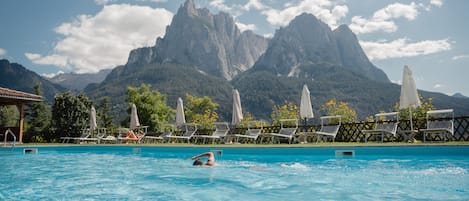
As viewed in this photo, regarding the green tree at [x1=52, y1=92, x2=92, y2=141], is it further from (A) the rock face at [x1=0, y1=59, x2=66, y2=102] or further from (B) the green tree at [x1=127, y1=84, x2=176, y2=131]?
(A) the rock face at [x1=0, y1=59, x2=66, y2=102]

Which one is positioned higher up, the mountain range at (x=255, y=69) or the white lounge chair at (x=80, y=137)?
the mountain range at (x=255, y=69)

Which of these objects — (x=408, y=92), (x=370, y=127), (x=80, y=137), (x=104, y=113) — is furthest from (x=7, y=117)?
(x=408, y=92)

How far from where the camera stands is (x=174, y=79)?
6256 centimetres

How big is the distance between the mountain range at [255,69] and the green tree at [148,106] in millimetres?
28640

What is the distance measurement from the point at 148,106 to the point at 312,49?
81250mm

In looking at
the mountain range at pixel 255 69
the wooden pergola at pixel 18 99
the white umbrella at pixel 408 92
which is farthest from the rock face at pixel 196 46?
the white umbrella at pixel 408 92

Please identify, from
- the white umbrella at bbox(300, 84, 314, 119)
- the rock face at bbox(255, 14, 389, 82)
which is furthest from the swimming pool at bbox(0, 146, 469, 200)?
the rock face at bbox(255, 14, 389, 82)

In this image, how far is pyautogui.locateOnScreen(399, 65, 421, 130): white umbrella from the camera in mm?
9484

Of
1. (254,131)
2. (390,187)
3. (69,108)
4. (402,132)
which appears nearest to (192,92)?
(69,108)

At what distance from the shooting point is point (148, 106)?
2333 centimetres

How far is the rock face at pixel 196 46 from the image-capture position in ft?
303

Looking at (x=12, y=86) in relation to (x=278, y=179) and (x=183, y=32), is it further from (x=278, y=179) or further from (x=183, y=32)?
(x=278, y=179)

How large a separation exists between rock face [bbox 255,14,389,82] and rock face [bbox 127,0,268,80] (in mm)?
15957

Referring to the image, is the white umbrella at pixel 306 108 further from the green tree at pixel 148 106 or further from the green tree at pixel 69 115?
the green tree at pixel 148 106
